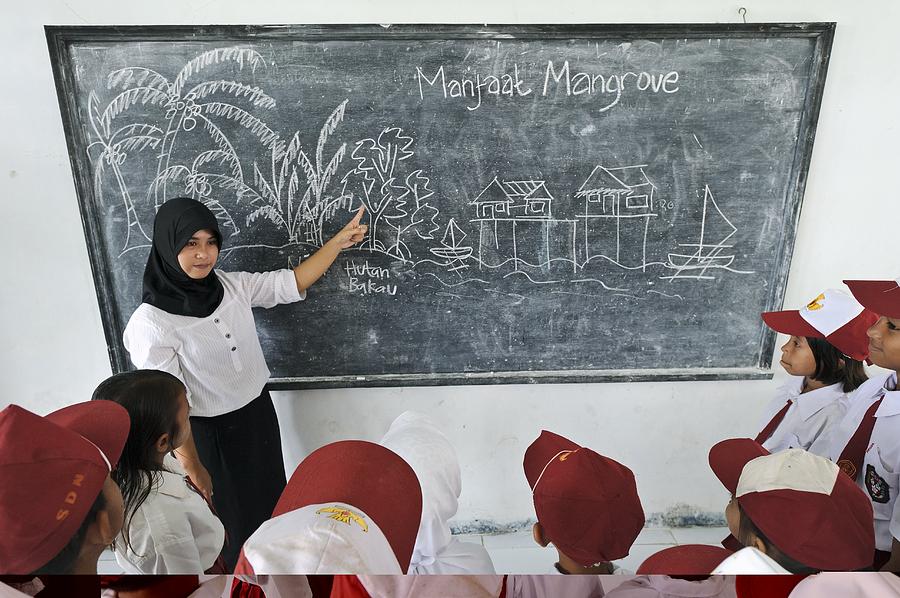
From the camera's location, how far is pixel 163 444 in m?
0.90

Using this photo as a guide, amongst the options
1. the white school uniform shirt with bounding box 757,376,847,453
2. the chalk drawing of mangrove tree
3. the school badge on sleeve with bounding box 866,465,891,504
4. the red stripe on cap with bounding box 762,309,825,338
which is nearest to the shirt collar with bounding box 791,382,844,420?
the white school uniform shirt with bounding box 757,376,847,453

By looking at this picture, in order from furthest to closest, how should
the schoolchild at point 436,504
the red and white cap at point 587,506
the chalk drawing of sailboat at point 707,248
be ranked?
the chalk drawing of sailboat at point 707,248
the schoolchild at point 436,504
the red and white cap at point 587,506

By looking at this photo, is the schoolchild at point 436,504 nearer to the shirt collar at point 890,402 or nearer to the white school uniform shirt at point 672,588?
the white school uniform shirt at point 672,588

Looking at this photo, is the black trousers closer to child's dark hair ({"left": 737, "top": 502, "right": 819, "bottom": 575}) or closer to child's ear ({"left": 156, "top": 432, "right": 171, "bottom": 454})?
child's ear ({"left": 156, "top": 432, "right": 171, "bottom": 454})

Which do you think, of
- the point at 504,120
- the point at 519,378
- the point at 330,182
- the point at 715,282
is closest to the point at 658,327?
the point at 715,282

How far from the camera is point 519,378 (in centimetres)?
211

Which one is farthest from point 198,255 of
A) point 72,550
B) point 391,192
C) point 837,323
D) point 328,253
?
point 837,323

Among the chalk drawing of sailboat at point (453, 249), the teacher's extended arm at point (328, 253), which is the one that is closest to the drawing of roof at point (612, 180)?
the chalk drawing of sailboat at point (453, 249)

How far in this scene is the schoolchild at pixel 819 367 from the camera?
4.16 ft

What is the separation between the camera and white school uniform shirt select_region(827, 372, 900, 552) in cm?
85

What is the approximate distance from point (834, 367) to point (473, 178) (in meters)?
1.17

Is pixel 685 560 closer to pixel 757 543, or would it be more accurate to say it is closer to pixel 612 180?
pixel 757 543

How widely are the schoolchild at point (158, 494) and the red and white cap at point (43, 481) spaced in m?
0.05

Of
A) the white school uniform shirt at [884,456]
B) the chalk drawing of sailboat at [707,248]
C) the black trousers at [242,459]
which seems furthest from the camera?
the chalk drawing of sailboat at [707,248]
